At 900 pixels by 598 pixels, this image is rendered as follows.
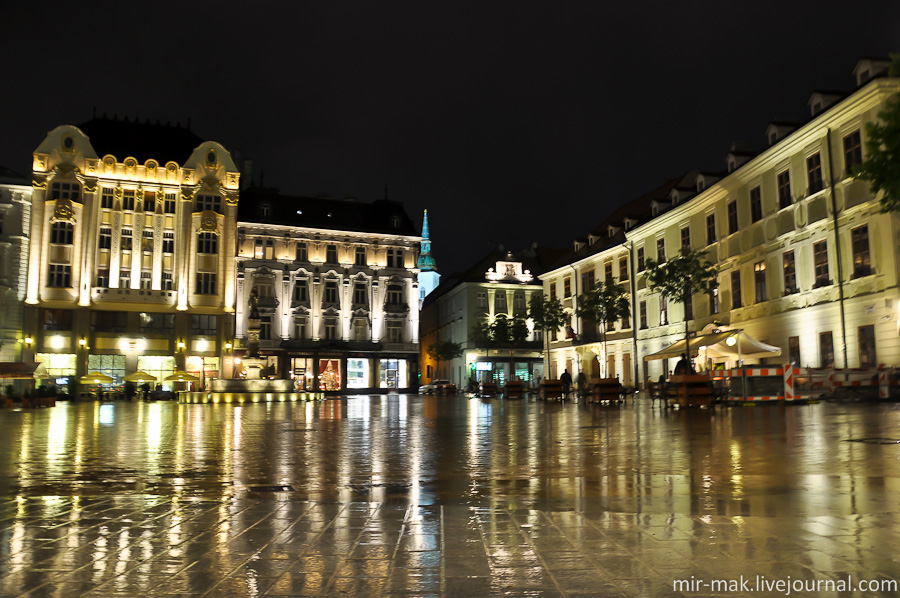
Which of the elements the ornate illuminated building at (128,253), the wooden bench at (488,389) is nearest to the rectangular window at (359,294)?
the ornate illuminated building at (128,253)

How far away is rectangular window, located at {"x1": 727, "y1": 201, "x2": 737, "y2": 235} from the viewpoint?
124ft

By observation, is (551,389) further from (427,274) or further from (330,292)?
(427,274)

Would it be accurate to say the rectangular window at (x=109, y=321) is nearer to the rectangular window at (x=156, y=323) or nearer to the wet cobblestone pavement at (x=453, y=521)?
A: the rectangular window at (x=156, y=323)

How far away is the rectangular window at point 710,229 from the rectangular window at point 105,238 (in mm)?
48926

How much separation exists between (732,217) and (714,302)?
5.21 metres

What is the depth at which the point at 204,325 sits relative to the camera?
60.8 meters

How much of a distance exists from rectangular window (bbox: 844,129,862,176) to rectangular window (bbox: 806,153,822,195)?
1.71 metres

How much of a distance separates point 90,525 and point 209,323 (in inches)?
2317

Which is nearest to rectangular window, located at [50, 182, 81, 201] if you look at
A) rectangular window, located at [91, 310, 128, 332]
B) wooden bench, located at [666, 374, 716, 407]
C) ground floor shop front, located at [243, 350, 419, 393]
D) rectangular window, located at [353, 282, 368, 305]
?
rectangular window, located at [91, 310, 128, 332]

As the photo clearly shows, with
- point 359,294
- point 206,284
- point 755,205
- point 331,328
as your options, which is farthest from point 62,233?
point 755,205

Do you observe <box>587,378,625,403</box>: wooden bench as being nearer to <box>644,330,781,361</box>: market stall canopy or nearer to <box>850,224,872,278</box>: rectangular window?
<box>644,330,781,361</box>: market stall canopy

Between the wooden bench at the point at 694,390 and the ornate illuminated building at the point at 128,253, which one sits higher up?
the ornate illuminated building at the point at 128,253

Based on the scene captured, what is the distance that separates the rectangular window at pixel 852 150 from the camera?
90.0 feet

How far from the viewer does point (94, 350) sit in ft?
187
